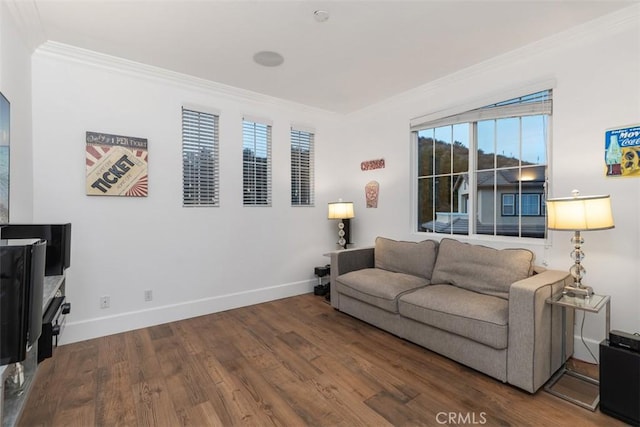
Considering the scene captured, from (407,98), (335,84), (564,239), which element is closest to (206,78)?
(335,84)

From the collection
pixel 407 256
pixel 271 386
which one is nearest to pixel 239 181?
pixel 407 256

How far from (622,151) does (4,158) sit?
4465mm

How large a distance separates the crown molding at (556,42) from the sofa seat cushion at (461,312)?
2.08 meters

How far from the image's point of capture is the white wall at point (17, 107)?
212 cm

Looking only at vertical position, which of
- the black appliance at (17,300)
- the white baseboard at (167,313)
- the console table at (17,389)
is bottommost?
the white baseboard at (167,313)

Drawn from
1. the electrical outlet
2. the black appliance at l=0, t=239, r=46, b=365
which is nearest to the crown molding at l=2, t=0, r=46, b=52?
the black appliance at l=0, t=239, r=46, b=365

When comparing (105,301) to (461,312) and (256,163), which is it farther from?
(461,312)

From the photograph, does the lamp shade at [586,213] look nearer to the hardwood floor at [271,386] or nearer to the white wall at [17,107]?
the hardwood floor at [271,386]

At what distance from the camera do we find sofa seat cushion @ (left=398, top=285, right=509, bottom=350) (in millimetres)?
2189

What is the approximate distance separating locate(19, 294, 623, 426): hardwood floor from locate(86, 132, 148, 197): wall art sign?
148 centimetres

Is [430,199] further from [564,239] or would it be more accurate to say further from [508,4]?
[508,4]

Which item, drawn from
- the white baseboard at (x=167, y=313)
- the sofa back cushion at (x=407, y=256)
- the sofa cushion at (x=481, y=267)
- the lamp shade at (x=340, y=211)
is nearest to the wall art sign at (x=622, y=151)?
the sofa cushion at (x=481, y=267)

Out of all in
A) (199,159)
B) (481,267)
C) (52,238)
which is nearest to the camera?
(52,238)

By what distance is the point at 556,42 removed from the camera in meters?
2.63
